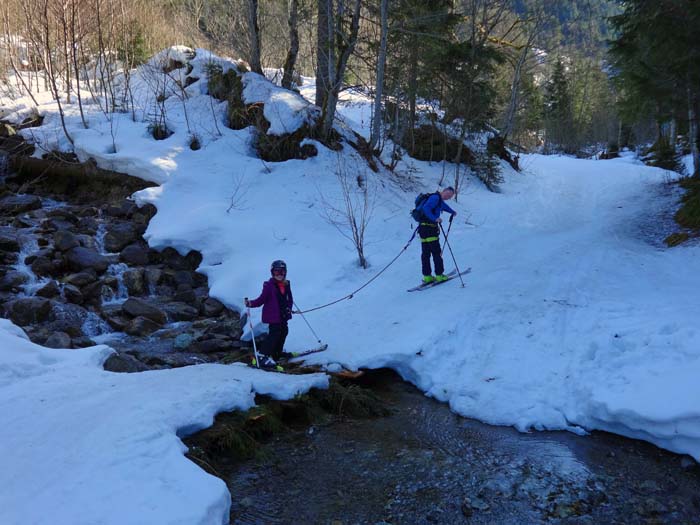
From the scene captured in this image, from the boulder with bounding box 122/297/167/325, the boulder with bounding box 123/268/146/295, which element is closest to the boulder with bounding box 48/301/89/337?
the boulder with bounding box 122/297/167/325

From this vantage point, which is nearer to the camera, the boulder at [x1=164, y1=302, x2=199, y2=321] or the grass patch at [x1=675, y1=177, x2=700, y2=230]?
the boulder at [x1=164, y1=302, x2=199, y2=321]

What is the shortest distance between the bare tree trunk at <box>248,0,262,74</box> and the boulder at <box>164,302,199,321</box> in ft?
36.0

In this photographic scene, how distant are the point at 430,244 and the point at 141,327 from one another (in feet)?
18.2

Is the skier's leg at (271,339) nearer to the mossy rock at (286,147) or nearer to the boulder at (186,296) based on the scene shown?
the boulder at (186,296)

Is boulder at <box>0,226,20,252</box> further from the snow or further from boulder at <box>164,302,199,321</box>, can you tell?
boulder at <box>164,302,199,321</box>

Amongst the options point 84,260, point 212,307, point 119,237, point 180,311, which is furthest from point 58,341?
point 119,237

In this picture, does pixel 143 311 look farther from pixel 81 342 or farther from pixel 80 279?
pixel 80 279

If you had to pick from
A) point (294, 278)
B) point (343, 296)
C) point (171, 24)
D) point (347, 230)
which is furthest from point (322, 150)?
point (171, 24)

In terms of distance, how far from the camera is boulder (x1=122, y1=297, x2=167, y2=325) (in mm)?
9531

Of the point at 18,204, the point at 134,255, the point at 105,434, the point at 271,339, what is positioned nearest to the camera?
the point at 105,434

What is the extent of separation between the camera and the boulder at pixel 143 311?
31.3ft

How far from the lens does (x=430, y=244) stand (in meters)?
9.53

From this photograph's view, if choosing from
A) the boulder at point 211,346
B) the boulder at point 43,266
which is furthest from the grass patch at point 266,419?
the boulder at point 43,266

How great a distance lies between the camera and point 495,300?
326 inches
